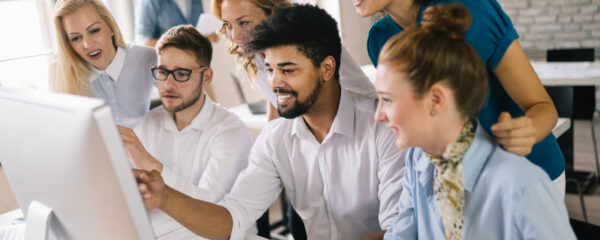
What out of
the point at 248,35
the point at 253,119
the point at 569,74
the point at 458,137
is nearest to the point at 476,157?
the point at 458,137

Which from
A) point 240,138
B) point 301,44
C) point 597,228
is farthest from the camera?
point 240,138

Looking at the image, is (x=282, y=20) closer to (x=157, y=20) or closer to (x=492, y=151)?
(x=492, y=151)

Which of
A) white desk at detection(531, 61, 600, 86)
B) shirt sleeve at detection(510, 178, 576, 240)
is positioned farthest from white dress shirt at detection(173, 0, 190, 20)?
shirt sleeve at detection(510, 178, 576, 240)

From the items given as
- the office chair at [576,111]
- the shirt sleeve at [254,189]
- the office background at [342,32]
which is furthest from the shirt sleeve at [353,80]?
the office chair at [576,111]

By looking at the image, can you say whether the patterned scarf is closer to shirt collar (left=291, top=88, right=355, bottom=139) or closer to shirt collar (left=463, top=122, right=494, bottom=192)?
shirt collar (left=463, top=122, right=494, bottom=192)

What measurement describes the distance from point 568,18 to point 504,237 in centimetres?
454

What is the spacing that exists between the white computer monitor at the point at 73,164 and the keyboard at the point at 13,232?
574 millimetres

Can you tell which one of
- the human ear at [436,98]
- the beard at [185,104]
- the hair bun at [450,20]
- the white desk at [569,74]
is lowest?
the white desk at [569,74]

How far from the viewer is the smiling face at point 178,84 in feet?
5.87

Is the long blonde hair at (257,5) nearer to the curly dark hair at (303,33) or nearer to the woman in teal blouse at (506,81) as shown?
the curly dark hair at (303,33)

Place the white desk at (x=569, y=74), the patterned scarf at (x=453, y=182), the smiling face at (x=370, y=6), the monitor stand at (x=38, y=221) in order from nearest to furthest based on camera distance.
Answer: the monitor stand at (x=38, y=221), the patterned scarf at (x=453, y=182), the smiling face at (x=370, y=6), the white desk at (x=569, y=74)

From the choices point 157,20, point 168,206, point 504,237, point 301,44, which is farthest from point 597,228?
point 157,20

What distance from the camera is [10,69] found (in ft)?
11.6

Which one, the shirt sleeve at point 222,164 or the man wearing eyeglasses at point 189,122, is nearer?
the shirt sleeve at point 222,164
